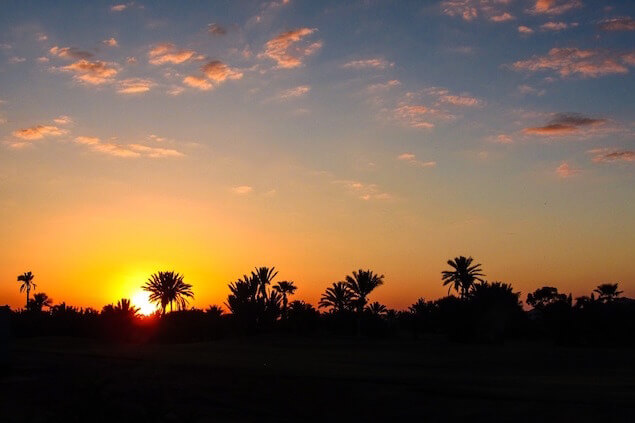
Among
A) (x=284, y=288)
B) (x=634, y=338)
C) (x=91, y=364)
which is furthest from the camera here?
(x=284, y=288)

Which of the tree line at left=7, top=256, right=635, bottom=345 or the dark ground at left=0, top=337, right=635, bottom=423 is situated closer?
the dark ground at left=0, top=337, right=635, bottom=423

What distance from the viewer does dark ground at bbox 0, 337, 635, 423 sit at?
45.6 feet

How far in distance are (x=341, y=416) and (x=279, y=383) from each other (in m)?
5.08

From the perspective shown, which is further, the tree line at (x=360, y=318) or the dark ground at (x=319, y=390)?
the tree line at (x=360, y=318)

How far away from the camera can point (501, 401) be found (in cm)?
1622

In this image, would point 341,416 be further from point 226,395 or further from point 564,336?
point 564,336

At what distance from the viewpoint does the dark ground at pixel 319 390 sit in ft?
45.6

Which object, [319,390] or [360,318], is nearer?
[319,390]

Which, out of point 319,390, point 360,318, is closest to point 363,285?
point 360,318

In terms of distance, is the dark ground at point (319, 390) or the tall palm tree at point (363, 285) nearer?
the dark ground at point (319, 390)

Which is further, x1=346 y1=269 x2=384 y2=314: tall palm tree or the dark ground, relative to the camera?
x1=346 y1=269 x2=384 y2=314: tall palm tree

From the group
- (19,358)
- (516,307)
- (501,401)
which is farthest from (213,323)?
(501,401)

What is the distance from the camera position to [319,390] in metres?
18.3

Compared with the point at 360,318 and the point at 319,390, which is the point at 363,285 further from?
the point at 319,390
